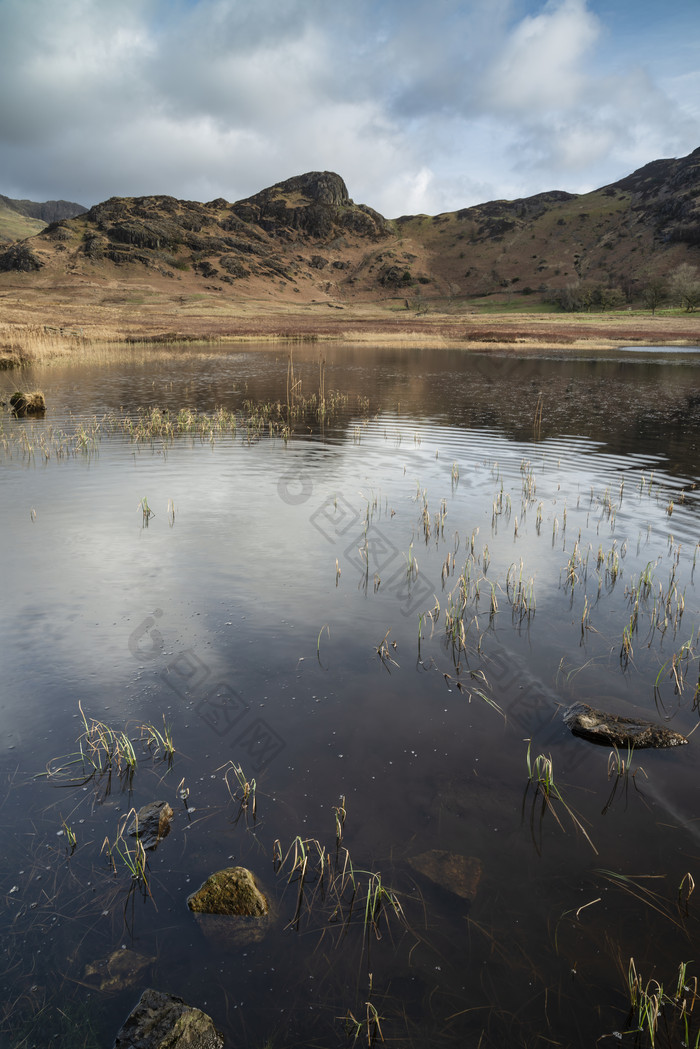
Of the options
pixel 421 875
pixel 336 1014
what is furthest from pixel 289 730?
pixel 336 1014

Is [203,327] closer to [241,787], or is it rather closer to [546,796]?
[241,787]

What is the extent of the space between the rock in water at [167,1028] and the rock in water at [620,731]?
403 centimetres

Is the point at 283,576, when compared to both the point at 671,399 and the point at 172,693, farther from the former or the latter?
the point at 671,399

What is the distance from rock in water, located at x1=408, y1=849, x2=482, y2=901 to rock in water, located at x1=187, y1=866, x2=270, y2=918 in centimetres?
120

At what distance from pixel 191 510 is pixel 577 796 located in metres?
9.58

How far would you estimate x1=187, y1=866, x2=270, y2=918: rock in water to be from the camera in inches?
156

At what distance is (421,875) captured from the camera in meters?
4.31

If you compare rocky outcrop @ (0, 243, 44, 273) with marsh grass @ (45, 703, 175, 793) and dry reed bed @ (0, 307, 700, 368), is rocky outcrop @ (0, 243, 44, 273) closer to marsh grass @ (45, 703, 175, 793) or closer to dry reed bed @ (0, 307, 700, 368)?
dry reed bed @ (0, 307, 700, 368)

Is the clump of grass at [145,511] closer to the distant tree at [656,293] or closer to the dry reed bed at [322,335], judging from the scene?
the dry reed bed at [322,335]

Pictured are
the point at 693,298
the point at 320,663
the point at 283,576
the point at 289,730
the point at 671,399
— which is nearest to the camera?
the point at 289,730

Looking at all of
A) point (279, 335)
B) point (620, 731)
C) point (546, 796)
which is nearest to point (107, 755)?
point (546, 796)

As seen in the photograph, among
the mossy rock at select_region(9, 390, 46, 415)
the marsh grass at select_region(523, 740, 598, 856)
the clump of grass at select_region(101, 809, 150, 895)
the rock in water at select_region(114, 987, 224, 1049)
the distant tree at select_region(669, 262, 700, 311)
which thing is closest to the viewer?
the rock in water at select_region(114, 987, 224, 1049)

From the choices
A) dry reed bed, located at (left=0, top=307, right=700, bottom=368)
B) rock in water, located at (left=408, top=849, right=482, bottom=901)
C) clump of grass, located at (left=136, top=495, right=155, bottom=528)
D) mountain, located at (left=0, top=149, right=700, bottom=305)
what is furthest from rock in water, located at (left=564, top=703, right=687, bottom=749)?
mountain, located at (left=0, top=149, right=700, bottom=305)

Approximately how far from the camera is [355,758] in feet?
17.9
